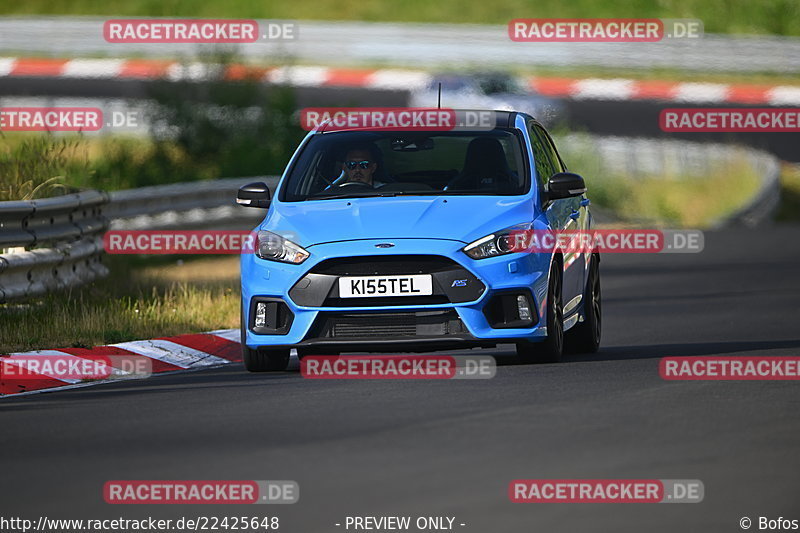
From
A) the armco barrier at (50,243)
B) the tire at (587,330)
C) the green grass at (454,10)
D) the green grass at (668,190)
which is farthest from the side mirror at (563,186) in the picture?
the green grass at (454,10)

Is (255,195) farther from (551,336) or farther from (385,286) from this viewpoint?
(551,336)

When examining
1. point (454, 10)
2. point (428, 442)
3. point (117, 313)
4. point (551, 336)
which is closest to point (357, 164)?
point (551, 336)

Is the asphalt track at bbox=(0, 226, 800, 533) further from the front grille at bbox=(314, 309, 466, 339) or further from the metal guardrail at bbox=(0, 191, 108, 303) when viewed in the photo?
the metal guardrail at bbox=(0, 191, 108, 303)

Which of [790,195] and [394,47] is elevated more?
[394,47]

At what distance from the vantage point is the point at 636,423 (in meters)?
9.21

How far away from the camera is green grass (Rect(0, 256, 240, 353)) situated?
42.8ft

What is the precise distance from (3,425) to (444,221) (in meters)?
3.21

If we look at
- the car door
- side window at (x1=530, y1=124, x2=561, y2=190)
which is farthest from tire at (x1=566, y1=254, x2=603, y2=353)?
side window at (x1=530, y1=124, x2=561, y2=190)

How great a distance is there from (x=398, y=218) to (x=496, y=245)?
63 centimetres

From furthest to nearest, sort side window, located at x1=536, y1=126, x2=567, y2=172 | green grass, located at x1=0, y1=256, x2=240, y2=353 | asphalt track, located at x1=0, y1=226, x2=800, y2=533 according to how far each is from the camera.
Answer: side window, located at x1=536, y1=126, x2=567, y2=172 → green grass, located at x1=0, y1=256, x2=240, y2=353 → asphalt track, located at x1=0, y1=226, x2=800, y2=533

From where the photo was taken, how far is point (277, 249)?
11.6 meters

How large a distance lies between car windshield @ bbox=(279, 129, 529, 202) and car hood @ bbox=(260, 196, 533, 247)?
0.72ft

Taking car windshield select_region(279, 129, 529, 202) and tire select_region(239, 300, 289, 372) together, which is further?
car windshield select_region(279, 129, 529, 202)

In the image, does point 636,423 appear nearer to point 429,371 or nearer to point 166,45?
point 429,371
